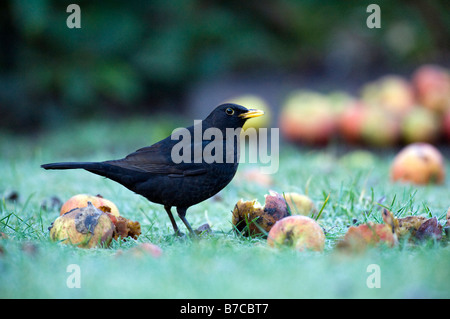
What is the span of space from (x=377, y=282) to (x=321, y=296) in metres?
0.24

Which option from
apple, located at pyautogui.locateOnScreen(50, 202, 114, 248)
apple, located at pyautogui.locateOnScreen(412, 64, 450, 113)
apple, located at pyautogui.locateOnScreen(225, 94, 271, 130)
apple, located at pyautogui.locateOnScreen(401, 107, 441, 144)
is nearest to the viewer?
apple, located at pyautogui.locateOnScreen(50, 202, 114, 248)

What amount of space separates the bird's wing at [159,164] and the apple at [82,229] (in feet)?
1.43

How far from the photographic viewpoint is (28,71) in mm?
7023

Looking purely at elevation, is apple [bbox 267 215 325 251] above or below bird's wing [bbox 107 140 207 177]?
below

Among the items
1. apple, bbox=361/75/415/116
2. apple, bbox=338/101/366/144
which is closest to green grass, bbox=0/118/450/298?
apple, bbox=338/101/366/144

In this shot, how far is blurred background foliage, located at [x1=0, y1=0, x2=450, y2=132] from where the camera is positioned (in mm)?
7023

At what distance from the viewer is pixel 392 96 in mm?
6012

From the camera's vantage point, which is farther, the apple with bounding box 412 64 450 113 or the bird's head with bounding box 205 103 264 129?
the apple with bounding box 412 64 450 113

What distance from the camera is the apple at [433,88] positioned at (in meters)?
5.85

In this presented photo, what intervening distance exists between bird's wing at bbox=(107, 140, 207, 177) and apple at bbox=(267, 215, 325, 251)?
67 centimetres

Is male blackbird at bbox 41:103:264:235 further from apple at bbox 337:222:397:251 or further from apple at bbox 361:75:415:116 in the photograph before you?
→ apple at bbox 361:75:415:116

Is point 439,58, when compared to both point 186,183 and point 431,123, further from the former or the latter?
point 186,183

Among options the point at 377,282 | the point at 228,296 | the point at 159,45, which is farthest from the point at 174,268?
the point at 159,45

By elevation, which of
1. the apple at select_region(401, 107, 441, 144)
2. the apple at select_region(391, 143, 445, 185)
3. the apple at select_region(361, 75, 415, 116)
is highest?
the apple at select_region(361, 75, 415, 116)
